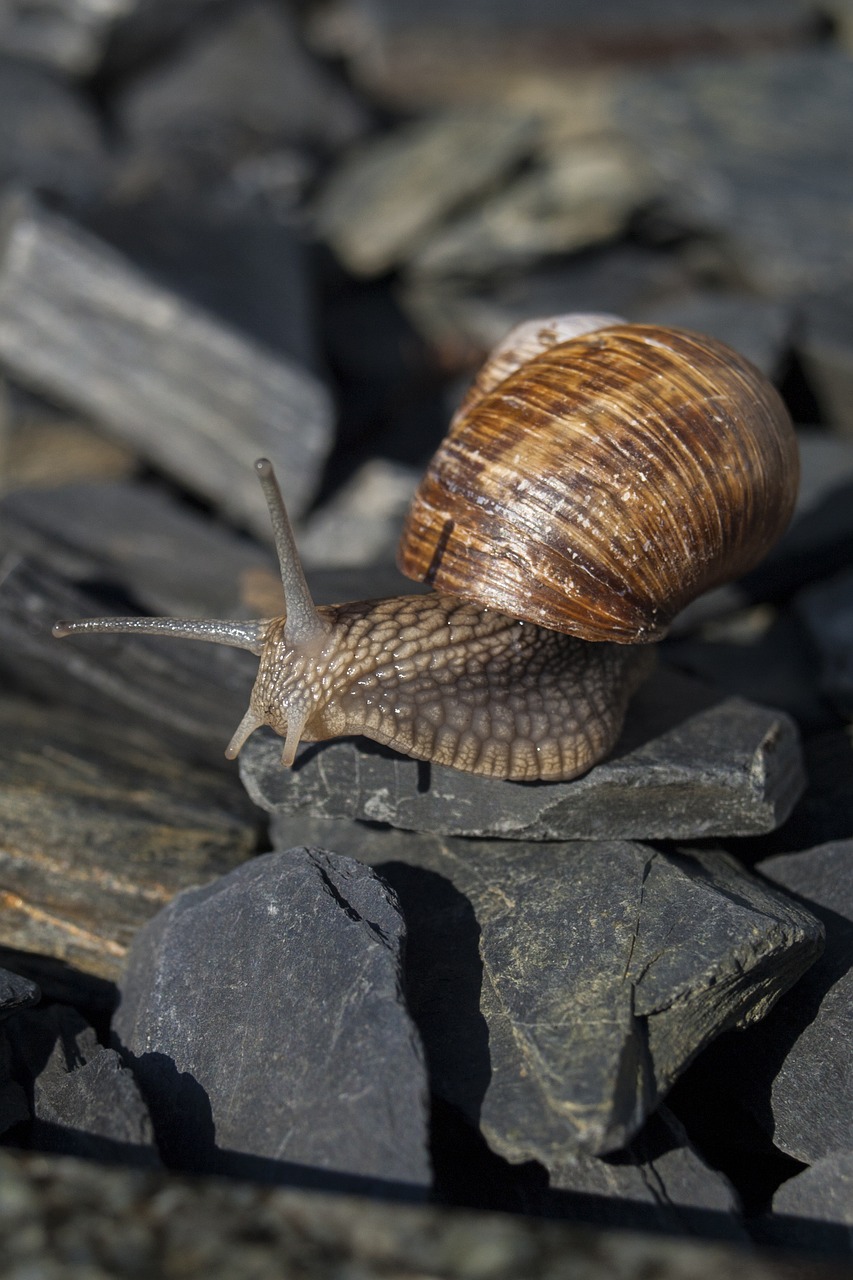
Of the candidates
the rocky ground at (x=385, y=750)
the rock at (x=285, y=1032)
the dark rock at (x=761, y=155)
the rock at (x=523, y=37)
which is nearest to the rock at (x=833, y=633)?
the rocky ground at (x=385, y=750)

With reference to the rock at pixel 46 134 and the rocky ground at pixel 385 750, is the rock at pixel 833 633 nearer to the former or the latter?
the rocky ground at pixel 385 750

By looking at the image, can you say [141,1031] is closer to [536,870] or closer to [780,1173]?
[536,870]

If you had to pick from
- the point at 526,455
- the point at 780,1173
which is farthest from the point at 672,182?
the point at 780,1173

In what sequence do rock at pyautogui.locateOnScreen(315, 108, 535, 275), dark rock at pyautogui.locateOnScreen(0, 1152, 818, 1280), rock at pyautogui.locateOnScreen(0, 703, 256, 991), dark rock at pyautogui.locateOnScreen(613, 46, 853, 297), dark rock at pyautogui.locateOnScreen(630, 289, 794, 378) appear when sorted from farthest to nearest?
rock at pyautogui.locateOnScreen(315, 108, 535, 275) < dark rock at pyautogui.locateOnScreen(613, 46, 853, 297) < dark rock at pyautogui.locateOnScreen(630, 289, 794, 378) < rock at pyautogui.locateOnScreen(0, 703, 256, 991) < dark rock at pyautogui.locateOnScreen(0, 1152, 818, 1280)

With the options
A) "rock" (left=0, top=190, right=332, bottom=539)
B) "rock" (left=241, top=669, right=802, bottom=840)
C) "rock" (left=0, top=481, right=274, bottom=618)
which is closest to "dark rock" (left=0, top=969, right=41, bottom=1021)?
"rock" (left=241, top=669, right=802, bottom=840)

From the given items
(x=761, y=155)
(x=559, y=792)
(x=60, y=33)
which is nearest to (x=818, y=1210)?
(x=559, y=792)

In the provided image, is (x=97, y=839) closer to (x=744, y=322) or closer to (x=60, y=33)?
(x=744, y=322)

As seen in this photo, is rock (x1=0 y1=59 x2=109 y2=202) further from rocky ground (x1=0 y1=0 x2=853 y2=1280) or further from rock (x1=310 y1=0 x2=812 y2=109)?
rock (x1=310 y1=0 x2=812 y2=109)
